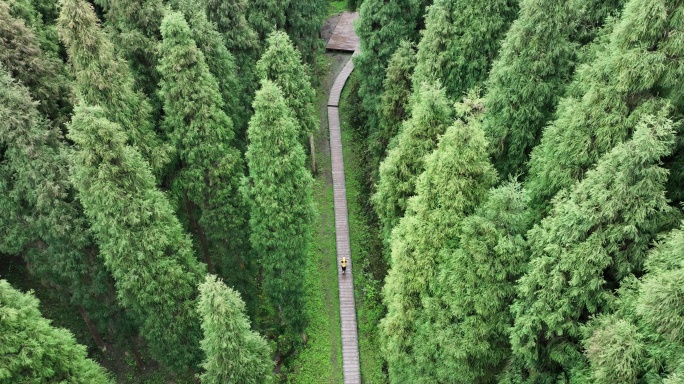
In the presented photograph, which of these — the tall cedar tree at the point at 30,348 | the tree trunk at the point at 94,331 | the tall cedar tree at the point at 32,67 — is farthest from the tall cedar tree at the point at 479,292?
the tall cedar tree at the point at 32,67

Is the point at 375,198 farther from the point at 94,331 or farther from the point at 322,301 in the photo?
the point at 94,331

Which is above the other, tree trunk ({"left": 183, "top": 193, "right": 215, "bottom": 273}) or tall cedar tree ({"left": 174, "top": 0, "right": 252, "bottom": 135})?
tall cedar tree ({"left": 174, "top": 0, "right": 252, "bottom": 135})

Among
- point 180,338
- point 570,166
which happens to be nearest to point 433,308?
point 570,166

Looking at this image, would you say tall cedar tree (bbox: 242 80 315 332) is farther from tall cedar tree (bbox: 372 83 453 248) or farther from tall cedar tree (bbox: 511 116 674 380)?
tall cedar tree (bbox: 511 116 674 380)

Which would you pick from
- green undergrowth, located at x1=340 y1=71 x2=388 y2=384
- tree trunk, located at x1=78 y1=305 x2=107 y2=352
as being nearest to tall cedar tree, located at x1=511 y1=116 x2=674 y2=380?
green undergrowth, located at x1=340 y1=71 x2=388 y2=384

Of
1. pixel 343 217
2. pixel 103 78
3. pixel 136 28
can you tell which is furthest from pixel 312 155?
pixel 103 78

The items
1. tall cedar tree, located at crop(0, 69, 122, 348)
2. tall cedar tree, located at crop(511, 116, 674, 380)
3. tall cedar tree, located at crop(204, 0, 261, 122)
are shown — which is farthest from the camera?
tall cedar tree, located at crop(204, 0, 261, 122)
